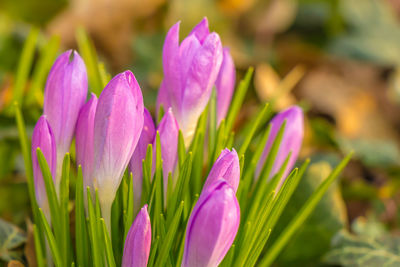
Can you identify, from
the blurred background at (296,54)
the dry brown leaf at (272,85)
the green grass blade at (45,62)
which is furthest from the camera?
the dry brown leaf at (272,85)

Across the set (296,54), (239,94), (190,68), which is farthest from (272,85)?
(190,68)

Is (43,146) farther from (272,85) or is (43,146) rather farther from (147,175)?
(272,85)

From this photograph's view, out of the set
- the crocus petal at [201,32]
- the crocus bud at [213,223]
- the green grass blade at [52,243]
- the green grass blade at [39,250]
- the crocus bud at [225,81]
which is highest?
the crocus petal at [201,32]

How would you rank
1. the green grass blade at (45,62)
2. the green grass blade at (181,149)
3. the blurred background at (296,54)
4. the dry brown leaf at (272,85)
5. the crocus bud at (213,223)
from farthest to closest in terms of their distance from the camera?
the dry brown leaf at (272,85) → the blurred background at (296,54) → the green grass blade at (45,62) → the green grass blade at (181,149) → the crocus bud at (213,223)

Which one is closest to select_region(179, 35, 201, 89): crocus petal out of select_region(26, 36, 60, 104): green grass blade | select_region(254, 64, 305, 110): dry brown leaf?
select_region(26, 36, 60, 104): green grass blade

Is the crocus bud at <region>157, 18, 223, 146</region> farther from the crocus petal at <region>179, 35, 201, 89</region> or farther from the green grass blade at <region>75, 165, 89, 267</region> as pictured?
the green grass blade at <region>75, 165, 89, 267</region>

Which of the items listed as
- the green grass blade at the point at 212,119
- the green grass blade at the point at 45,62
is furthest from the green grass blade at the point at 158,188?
the green grass blade at the point at 45,62

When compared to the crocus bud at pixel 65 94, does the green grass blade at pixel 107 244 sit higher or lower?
lower

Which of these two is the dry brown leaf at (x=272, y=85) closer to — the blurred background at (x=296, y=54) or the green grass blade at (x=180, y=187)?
the blurred background at (x=296, y=54)
